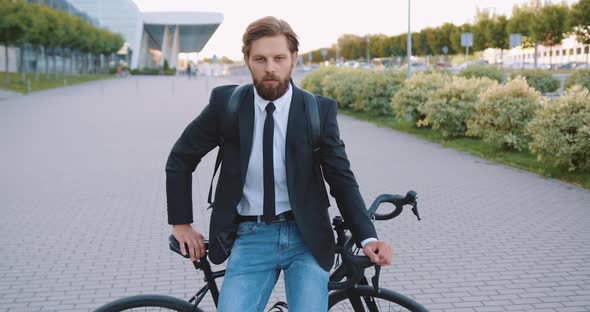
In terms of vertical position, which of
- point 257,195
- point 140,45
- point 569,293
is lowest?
point 569,293

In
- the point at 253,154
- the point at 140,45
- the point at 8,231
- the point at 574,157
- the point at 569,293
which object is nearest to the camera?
the point at 253,154

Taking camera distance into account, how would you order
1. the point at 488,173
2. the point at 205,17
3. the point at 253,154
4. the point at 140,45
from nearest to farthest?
the point at 253,154 → the point at 488,173 → the point at 140,45 → the point at 205,17

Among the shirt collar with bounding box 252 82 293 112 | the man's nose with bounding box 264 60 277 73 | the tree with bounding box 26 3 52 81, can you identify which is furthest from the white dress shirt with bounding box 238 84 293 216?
the tree with bounding box 26 3 52 81

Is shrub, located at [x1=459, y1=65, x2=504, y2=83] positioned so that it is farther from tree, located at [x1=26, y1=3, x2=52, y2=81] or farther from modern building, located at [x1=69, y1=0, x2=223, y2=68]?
modern building, located at [x1=69, y1=0, x2=223, y2=68]

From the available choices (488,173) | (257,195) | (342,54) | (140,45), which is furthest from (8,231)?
(342,54)

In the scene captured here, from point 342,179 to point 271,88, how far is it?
45 cm

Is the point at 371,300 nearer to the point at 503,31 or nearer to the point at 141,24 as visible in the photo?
the point at 503,31

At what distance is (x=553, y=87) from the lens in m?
24.5

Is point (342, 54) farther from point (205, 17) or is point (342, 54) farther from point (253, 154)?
point (253, 154)

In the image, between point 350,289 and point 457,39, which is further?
point 457,39

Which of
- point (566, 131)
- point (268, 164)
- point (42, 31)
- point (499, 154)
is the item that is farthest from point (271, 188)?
point (42, 31)

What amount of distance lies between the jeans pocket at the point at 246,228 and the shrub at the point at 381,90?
60.3ft

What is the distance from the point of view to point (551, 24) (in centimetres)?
5434

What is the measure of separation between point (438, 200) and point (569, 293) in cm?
352
